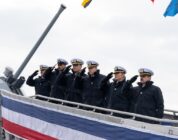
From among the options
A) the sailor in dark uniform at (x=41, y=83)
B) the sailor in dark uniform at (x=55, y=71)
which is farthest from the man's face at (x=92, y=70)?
the sailor in dark uniform at (x=41, y=83)

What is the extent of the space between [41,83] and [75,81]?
1947mm

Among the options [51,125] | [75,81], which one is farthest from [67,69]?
[51,125]

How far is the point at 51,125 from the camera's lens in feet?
39.7

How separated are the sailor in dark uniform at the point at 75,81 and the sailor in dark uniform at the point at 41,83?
1.21m

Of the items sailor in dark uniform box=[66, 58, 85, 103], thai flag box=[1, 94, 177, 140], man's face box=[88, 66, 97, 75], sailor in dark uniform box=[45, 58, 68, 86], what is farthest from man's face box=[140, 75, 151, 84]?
sailor in dark uniform box=[45, 58, 68, 86]

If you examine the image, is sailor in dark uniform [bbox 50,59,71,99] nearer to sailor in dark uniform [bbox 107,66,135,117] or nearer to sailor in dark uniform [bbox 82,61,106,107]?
sailor in dark uniform [bbox 82,61,106,107]

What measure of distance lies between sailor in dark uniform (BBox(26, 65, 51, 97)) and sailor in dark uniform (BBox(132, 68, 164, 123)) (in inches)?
156

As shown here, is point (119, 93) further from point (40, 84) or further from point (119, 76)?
point (40, 84)

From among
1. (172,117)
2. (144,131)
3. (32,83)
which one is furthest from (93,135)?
(32,83)

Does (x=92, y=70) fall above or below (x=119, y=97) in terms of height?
above

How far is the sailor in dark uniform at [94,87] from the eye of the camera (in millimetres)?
11469

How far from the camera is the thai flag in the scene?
31.5 ft

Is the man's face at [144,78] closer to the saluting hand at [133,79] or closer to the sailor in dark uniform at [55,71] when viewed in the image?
the saluting hand at [133,79]

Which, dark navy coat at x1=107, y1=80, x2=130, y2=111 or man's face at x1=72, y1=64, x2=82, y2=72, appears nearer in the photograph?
dark navy coat at x1=107, y1=80, x2=130, y2=111
